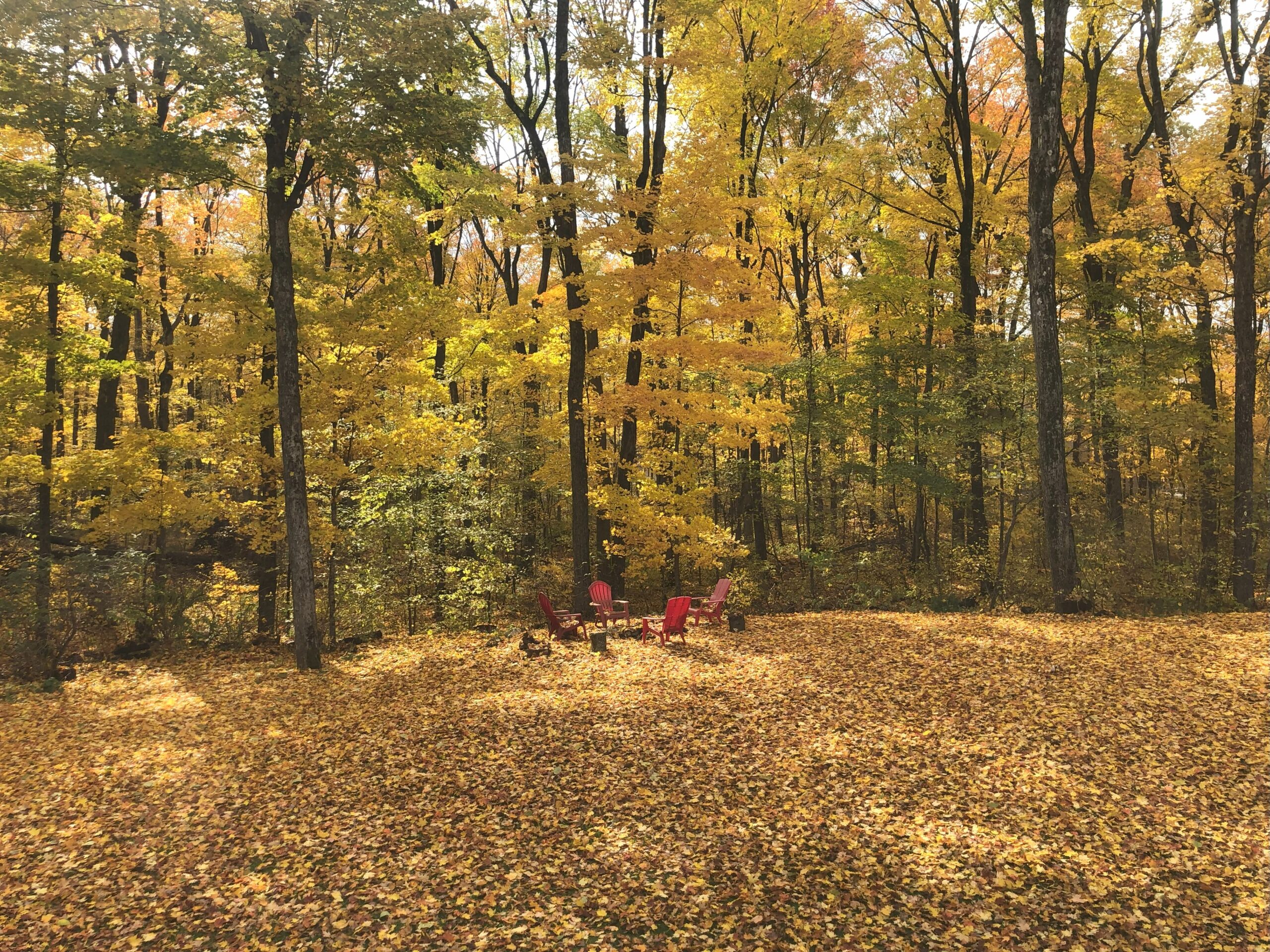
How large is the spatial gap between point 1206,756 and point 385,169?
11.9 meters

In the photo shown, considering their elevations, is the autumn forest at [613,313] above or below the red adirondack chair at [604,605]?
above

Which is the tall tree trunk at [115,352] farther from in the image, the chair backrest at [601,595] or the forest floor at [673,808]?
the chair backrest at [601,595]

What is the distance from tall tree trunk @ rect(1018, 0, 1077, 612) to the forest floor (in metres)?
2.33

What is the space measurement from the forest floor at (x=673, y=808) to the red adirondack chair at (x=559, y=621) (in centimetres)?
182

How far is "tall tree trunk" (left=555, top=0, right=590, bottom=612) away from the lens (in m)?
11.5

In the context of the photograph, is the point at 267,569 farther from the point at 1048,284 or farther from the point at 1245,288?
the point at 1245,288

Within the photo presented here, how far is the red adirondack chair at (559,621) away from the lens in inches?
423

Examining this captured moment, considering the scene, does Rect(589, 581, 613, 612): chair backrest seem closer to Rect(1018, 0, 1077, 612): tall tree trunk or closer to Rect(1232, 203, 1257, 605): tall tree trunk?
Rect(1018, 0, 1077, 612): tall tree trunk

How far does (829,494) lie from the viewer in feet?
56.3

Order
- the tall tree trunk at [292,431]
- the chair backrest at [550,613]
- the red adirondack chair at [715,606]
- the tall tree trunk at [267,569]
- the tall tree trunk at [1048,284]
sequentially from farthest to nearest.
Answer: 1. the tall tree trunk at [267,569]
2. the red adirondack chair at [715,606]
3. the chair backrest at [550,613]
4. the tall tree trunk at [1048,284]
5. the tall tree trunk at [292,431]

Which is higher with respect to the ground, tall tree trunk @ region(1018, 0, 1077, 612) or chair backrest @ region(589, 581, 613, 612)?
tall tree trunk @ region(1018, 0, 1077, 612)

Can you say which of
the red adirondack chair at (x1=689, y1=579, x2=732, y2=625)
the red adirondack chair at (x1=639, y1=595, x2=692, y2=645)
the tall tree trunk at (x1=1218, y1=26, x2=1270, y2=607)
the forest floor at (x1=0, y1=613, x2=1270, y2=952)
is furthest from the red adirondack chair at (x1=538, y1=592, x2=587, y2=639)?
the tall tree trunk at (x1=1218, y1=26, x2=1270, y2=607)

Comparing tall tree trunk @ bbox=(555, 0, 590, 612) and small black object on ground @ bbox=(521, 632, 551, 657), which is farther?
tall tree trunk @ bbox=(555, 0, 590, 612)

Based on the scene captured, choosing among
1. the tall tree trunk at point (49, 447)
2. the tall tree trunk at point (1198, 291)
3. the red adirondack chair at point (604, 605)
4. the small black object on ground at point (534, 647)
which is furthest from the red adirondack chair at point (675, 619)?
the tall tree trunk at point (1198, 291)
